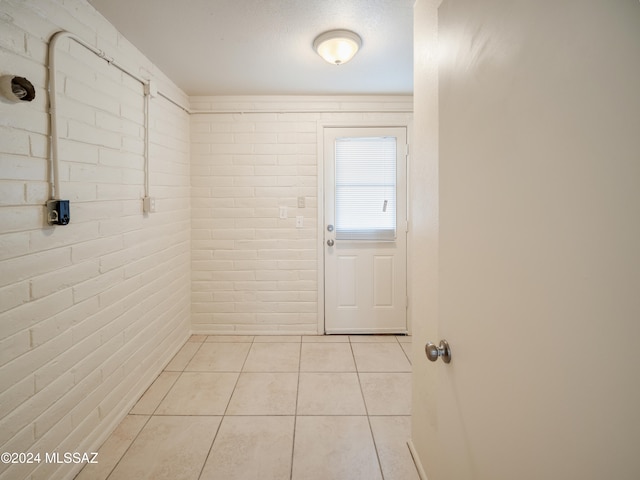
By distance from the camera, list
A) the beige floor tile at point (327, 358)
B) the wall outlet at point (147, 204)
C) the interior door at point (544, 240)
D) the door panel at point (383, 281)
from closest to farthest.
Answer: the interior door at point (544, 240)
the wall outlet at point (147, 204)
the beige floor tile at point (327, 358)
the door panel at point (383, 281)

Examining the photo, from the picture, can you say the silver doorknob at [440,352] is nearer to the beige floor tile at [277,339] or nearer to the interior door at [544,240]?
the interior door at [544,240]

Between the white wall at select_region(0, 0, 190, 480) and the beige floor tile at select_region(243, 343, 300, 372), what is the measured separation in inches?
29.5

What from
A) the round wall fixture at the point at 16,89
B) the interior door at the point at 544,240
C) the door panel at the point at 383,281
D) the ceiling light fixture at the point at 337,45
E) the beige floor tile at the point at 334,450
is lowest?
the beige floor tile at the point at 334,450

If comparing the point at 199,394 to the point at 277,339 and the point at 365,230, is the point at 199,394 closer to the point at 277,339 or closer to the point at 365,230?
the point at 277,339

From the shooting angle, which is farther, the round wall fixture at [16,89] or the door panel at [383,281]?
the door panel at [383,281]

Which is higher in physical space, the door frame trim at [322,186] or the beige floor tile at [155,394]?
the door frame trim at [322,186]

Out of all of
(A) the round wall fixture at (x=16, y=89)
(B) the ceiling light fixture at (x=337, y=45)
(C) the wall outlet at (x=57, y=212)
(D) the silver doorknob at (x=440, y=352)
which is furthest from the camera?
(B) the ceiling light fixture at (x=337, y=45)

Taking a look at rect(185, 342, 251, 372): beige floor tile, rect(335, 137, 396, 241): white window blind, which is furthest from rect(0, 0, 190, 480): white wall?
rect(335, 137, 396, 241): white window blind

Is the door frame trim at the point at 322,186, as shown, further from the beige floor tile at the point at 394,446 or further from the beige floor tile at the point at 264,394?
the beige floor tile at the point at 394,446

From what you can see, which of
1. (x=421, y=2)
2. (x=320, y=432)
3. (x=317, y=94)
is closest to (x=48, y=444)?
(x=320, y=432)

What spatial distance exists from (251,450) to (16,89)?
1954mm

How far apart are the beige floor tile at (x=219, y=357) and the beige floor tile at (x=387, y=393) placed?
1.05m

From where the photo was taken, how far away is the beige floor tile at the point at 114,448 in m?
1.55

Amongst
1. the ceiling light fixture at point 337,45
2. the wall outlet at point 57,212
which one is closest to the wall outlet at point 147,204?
the wall outlet at point 57,212
